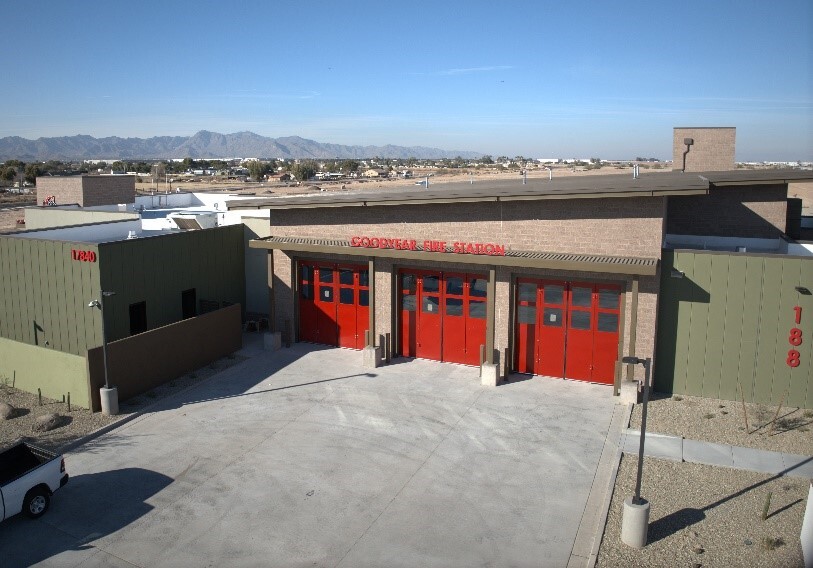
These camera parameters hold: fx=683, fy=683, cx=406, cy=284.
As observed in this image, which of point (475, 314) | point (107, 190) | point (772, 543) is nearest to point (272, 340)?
point (475, 314)

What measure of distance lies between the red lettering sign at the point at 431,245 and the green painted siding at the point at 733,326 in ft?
15.5

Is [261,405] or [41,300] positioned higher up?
[41,300]

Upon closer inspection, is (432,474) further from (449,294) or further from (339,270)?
(339,270)

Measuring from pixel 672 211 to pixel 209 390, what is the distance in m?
16.5

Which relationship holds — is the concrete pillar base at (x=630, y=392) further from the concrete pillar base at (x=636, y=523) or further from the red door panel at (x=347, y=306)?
the red door panel at (x=347, y=306)

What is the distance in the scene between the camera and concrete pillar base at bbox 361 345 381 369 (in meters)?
21.0

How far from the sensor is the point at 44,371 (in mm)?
18828

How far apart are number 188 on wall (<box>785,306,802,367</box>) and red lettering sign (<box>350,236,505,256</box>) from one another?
298 inches

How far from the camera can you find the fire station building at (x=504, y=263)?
717 inches

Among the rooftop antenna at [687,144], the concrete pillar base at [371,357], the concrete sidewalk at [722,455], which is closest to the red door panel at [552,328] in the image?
the concrete sidewalk at [722,455]

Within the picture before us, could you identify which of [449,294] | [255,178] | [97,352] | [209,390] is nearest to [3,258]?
[97,352]

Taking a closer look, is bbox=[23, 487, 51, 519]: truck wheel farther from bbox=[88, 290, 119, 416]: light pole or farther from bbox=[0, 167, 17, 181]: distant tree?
bbox=[0, 167, 17, 181]: distant tree

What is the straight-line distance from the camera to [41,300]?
2025cm

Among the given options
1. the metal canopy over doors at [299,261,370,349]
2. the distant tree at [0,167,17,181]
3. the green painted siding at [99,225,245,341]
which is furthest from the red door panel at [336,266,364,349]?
the distant tree at [0,167,17,181]
